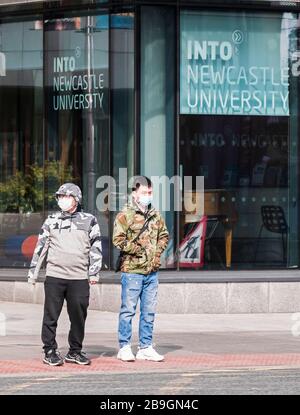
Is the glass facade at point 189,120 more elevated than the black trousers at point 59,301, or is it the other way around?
the glass facade at point 189,120

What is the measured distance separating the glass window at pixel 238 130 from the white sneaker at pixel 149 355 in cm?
517

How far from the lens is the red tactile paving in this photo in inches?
455

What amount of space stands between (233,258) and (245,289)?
2.84ft

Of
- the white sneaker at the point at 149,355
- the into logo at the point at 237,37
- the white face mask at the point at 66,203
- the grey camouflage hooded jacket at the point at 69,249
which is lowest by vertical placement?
the white sneaker at the point at 149,355

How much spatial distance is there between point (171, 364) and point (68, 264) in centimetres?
150

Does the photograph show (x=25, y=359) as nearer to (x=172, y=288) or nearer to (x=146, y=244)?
(x=146, y=244)

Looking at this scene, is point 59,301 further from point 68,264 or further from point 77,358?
point 77,358

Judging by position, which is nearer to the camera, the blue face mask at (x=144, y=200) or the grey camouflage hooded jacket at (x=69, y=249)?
the grey camouflage hooded jacket at (x=69, y=249)

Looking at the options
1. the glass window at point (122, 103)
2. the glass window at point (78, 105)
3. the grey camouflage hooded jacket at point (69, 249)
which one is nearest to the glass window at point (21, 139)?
the glass window at point (78, 105)

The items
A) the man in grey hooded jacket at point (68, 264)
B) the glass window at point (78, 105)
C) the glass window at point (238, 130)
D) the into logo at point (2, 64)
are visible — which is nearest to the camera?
the man in grey hooded jacket at point (68, 264)

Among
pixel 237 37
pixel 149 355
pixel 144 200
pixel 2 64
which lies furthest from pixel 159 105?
pixel 149 355

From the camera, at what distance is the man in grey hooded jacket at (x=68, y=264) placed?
11711mm

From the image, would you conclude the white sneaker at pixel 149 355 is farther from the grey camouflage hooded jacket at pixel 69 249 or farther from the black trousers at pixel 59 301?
the grey camouflage hooded jacket at pixel 69 249

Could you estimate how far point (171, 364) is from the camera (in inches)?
471
